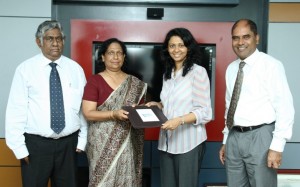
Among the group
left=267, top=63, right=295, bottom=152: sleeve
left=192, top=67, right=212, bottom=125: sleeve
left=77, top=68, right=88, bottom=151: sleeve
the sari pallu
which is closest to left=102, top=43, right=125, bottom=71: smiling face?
the sari pallu

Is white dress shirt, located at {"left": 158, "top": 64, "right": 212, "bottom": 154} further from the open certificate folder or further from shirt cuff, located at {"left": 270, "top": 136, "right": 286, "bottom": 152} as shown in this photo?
shirt cuff, located at {"left": 270, "top": 136, "right": 286, "bottom": 152}

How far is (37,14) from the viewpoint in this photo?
295cm

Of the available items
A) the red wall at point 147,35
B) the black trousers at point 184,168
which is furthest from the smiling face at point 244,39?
the red wall at point 147,35

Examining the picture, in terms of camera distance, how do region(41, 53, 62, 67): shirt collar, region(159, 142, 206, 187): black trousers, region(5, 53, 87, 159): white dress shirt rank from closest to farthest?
region(159, 142, 206, 187): black trousers
region(5, 53, 87, 159): white dress shirt
region(41, 53, 62, 67): shirt collar

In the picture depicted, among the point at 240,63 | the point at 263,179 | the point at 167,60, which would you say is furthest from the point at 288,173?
the point at 167,60

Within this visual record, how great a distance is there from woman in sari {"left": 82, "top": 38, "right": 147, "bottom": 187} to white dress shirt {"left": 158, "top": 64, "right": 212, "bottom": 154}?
272 mm

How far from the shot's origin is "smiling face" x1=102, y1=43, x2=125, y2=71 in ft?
7.89

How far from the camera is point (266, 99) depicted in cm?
213

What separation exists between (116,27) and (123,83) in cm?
90

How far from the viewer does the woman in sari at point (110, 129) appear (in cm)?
233

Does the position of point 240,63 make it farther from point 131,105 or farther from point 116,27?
point 116,27

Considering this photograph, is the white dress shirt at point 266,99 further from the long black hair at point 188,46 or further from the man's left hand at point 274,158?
the long black hair at point 188,46

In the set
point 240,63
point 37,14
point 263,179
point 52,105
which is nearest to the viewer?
point 263,179

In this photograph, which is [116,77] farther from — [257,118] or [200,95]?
[257,118]
